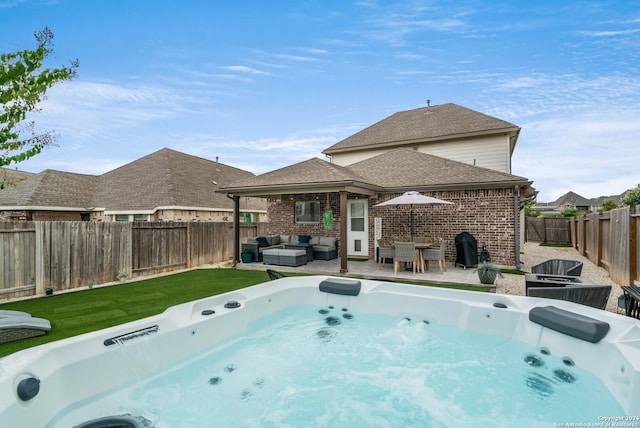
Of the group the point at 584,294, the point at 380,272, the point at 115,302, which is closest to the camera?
Answer: the point at 584,294

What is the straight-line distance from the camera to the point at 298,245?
36.7ft

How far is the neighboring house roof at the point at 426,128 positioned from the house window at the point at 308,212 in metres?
5.02

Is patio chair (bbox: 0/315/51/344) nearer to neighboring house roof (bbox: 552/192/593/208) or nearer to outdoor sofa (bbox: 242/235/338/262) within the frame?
outdoor sofa (bbox: 242/235/338/262)

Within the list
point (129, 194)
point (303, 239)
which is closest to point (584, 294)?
point (303, 239)

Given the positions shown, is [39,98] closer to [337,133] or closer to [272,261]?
[272,261]

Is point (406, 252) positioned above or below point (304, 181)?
below

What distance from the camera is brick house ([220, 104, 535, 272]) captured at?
9.57 m

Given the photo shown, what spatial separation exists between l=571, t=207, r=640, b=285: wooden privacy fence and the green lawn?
9.74 feet

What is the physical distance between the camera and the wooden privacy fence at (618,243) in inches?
246

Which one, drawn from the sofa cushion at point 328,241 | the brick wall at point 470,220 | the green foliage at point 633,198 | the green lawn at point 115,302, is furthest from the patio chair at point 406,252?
the green foliage at point 633,198

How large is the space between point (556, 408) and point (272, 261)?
8383mm

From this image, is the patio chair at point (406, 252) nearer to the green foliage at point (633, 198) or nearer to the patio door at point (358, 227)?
the patio door at point (358, 227)

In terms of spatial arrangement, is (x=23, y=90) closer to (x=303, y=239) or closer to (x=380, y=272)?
(x=380, y=272)

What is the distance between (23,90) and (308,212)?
969 cm
